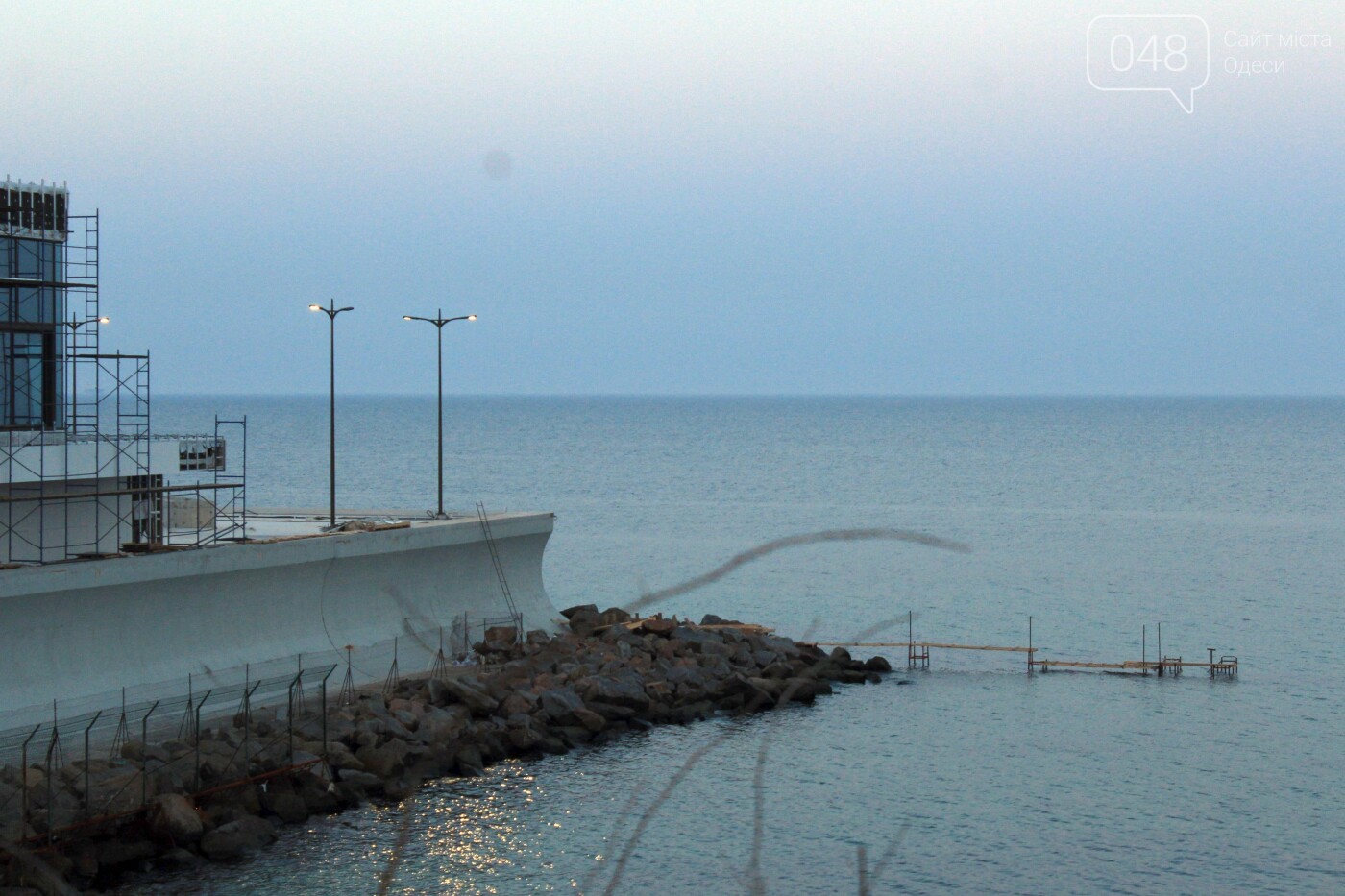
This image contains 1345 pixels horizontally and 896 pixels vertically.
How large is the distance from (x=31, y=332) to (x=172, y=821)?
1915 cm

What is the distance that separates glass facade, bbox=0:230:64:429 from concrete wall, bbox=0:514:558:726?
730 centimetres

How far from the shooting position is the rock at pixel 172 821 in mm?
28422

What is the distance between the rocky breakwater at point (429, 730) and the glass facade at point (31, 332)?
1252 centimetres

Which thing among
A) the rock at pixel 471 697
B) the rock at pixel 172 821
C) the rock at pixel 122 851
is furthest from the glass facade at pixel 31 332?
the rock at pixel 122 851

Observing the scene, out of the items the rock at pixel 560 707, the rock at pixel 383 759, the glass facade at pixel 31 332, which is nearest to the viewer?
the rock at pixel 383 759

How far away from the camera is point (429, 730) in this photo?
122 ft

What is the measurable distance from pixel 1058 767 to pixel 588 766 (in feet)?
41.6

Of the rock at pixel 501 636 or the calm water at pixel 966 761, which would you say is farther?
the rock at pixel 501 636

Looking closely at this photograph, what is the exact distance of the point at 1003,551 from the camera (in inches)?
3765

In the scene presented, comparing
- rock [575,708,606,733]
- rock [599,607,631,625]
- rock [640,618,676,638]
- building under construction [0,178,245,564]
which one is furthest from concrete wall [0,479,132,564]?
rock [640,618,676,638]

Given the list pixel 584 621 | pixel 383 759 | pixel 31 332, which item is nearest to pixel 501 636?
pixel 584 621

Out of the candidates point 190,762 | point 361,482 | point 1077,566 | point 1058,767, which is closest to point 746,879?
point 190,762

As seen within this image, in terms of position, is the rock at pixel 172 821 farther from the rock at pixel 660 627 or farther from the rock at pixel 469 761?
the rock at pixel 660 627

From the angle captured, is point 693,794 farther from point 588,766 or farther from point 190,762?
point 190,762
